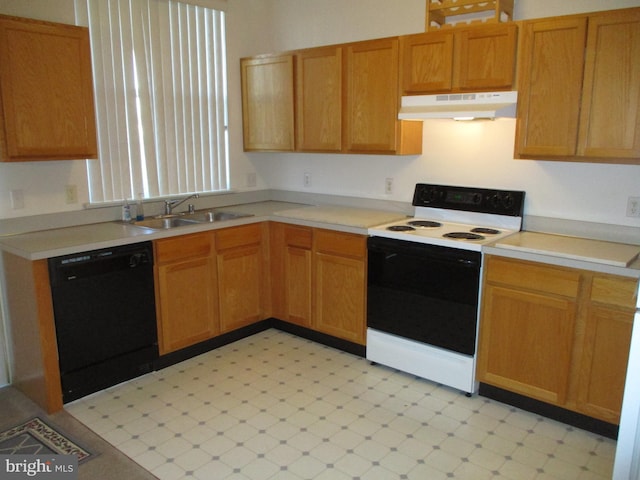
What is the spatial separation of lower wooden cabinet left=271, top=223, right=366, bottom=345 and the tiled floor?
32cm

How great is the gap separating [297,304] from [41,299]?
5.74 ft

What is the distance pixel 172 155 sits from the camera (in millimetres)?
3939

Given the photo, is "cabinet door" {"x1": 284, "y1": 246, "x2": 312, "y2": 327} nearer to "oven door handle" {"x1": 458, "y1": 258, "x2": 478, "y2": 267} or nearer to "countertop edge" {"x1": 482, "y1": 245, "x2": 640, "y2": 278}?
"oven door handle" {"x1": 458, "y1": 258, "x2": 478, "y2": 267}

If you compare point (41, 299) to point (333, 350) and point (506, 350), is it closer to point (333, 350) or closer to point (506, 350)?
point (333, 350)

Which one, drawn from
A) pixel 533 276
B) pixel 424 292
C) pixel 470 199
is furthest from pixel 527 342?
pixel 470 199

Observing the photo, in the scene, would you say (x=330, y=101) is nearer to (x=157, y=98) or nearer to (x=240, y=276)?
(x=157, y=98)

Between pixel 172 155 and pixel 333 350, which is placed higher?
pixel 172 155

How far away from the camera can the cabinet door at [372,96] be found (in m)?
3.41

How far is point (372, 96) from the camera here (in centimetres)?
352

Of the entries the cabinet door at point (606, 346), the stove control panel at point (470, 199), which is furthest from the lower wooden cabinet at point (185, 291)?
the cabinet door at point (606, 346)

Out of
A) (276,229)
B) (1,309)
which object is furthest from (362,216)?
(1,309)

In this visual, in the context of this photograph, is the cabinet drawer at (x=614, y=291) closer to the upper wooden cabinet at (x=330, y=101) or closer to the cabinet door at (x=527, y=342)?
the cabinet door at (x=527, y=342)

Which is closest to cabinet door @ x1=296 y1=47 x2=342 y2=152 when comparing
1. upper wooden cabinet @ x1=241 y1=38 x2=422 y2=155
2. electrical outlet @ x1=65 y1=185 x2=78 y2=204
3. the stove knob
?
upper wooden cabinet @ x1=241 y1=38 x2=422 y2=155

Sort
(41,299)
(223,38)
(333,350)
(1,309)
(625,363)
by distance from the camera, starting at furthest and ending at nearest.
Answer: (223,38) → (333,350) → (1,309) → (41,299) → (625,363)
